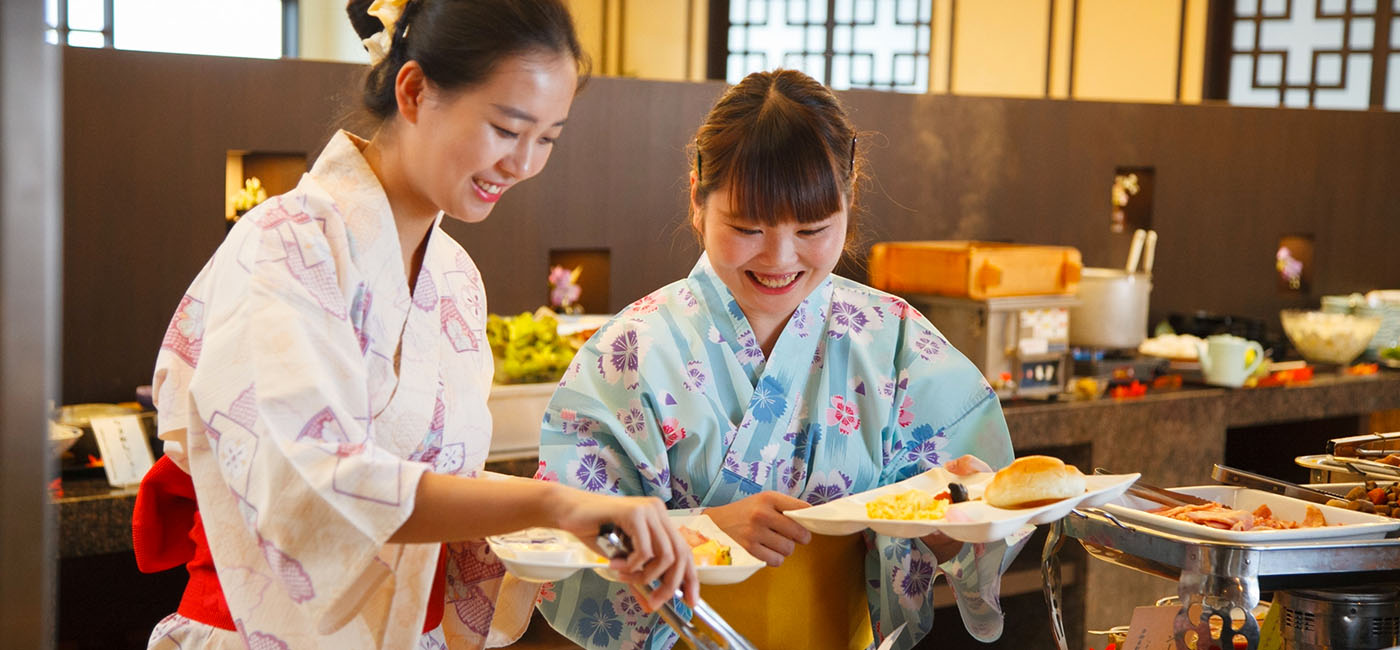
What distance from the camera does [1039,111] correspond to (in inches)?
192

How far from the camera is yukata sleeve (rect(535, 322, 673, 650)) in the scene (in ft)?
5.88

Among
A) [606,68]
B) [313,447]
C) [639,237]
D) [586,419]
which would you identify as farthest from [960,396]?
[606,68]

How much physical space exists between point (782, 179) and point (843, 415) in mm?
379

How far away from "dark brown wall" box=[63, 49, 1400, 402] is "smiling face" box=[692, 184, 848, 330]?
6.06 ft

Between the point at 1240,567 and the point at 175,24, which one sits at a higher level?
the point at 175,24

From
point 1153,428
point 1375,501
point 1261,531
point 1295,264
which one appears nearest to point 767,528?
point 1261,531

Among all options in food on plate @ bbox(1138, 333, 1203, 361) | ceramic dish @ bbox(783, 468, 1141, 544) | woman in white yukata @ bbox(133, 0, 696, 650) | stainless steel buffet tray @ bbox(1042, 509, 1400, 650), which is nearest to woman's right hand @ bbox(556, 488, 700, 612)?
woman in white yukata @ bbox(133, 0, 696, 650)

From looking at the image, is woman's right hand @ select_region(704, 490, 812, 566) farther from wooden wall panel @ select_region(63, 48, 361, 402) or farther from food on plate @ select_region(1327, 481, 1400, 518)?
wooden wall panel @ select_region(63, 48, 361, 402)

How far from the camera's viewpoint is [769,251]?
5.86ft

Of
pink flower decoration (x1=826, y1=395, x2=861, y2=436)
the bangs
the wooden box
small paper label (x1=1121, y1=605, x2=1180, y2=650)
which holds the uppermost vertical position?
the bangs

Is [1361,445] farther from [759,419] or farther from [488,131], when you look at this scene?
[488,131]

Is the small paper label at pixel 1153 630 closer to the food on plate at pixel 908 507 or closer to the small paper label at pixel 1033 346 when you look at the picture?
the food on plate at pixel 908 507

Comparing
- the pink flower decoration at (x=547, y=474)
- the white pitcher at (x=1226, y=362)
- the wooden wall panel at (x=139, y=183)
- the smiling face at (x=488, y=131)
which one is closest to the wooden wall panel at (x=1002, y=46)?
the white pitcher at (x=1226, y=362)

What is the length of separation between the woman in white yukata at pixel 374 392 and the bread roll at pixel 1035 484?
1.70 feet
